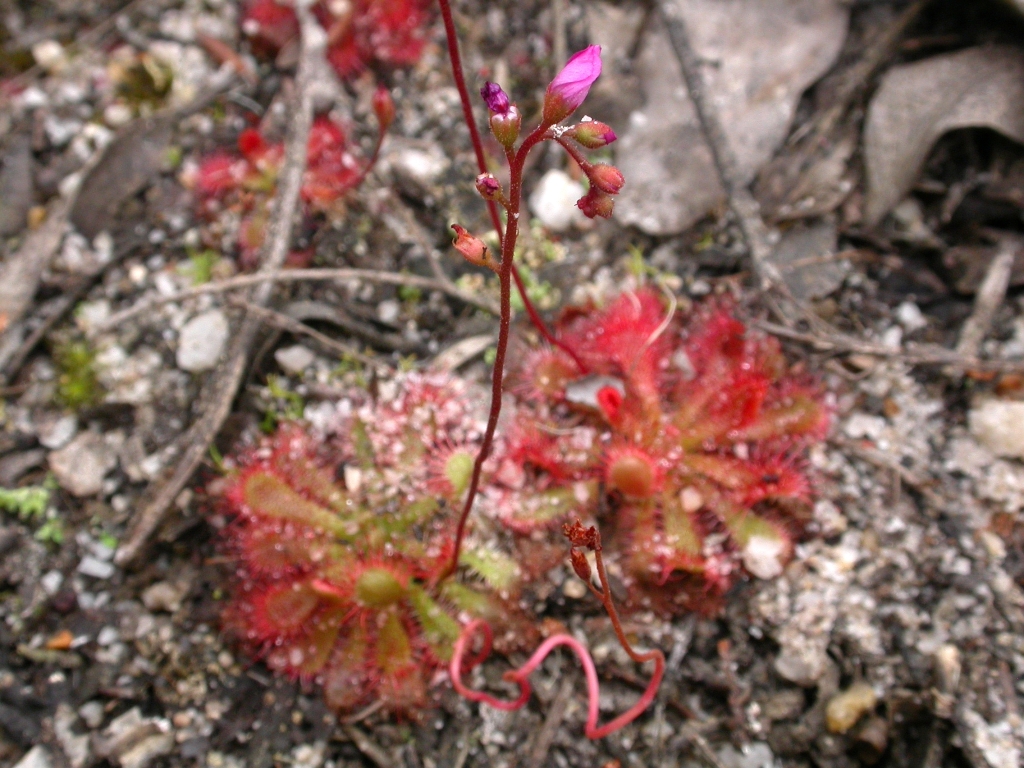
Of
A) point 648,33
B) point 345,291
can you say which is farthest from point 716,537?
point 648,33

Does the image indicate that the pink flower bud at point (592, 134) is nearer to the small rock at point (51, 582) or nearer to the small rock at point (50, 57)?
the small rock at point (51, 582)

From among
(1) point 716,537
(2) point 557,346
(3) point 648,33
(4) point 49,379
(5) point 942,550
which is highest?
(3) point 648,33

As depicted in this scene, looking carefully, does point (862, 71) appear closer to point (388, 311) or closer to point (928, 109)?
point (928, 109)

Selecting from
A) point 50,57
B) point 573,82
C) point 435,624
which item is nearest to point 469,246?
point 573,82

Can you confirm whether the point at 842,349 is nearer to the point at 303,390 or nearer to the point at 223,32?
the point at 303,390

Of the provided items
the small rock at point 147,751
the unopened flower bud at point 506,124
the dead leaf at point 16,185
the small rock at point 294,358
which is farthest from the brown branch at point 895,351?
the dead leaf at point 16,185

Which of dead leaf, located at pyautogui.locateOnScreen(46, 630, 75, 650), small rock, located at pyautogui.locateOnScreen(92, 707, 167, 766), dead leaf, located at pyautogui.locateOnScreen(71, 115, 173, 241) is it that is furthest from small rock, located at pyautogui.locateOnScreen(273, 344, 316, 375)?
small rock, located at pyautogui.locateOnScreen(92, 707, 167, 766)
